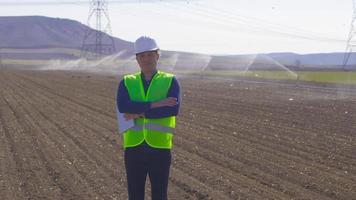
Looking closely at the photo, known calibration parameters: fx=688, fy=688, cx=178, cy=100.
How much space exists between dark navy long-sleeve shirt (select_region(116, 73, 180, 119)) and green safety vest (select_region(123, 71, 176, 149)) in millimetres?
35

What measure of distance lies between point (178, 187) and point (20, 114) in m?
12.5

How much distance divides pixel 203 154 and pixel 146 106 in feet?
23.1

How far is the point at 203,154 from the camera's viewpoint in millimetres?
12875

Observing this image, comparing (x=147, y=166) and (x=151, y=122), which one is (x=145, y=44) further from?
(x=147, y=166)

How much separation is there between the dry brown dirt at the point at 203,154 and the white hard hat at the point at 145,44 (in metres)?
3.69

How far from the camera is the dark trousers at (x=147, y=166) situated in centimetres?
595

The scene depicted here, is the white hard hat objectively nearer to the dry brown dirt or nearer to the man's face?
the man's face

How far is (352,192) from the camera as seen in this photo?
9.60 m

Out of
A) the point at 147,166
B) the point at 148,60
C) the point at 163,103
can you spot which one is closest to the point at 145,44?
the point at 148,60

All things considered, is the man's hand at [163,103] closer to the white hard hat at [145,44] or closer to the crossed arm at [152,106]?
the crossed arm at [152,106]

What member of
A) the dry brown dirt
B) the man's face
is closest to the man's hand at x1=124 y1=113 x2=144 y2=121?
the man's face

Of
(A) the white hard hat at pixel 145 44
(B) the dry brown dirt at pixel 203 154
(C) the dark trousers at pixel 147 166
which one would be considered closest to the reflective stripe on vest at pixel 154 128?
(C) the dark trousers at pixel 147 166

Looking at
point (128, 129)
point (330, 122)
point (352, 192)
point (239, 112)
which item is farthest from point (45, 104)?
point (128, 129)

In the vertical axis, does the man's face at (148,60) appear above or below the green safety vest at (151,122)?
above
